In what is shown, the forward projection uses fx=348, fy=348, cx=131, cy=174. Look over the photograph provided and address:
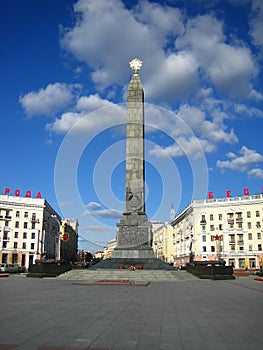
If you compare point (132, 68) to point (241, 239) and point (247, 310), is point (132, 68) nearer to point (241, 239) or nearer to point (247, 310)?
point (247, 310)

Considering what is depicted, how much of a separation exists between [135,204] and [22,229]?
41.4 metres

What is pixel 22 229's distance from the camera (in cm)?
6438

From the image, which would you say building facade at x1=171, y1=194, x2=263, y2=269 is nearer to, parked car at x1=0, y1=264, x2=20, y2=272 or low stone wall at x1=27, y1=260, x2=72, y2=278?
parked car at x1=0, y1=264, x2=20, y2=272

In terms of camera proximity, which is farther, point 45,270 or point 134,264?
point 134,264

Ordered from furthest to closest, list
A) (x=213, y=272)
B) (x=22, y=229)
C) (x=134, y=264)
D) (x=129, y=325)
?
1. (x=22, y=229)
2. (x=134, y=264)
3. (x=213, y=272)
4. (x=129, y=325)

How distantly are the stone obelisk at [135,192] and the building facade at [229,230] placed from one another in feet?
110

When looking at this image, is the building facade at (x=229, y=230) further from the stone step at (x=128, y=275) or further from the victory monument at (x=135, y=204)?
the stone step at (x=128, y=275)

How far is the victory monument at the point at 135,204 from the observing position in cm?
2687

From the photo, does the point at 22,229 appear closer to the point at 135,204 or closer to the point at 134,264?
the point at 135,204

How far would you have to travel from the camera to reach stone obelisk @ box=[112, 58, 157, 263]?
89.7 ft

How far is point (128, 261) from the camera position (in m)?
26.6

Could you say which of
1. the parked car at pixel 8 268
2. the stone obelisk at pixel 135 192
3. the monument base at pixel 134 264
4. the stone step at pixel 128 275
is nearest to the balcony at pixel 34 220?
the parked car at pixel 8 268

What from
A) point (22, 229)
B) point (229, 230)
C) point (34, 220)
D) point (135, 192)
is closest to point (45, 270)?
point (135, 192)

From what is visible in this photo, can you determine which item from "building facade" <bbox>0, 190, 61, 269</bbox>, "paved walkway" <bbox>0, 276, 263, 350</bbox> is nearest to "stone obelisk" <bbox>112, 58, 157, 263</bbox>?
"paved walkway" <bbox>0, 276, 263, 350</bbox>
